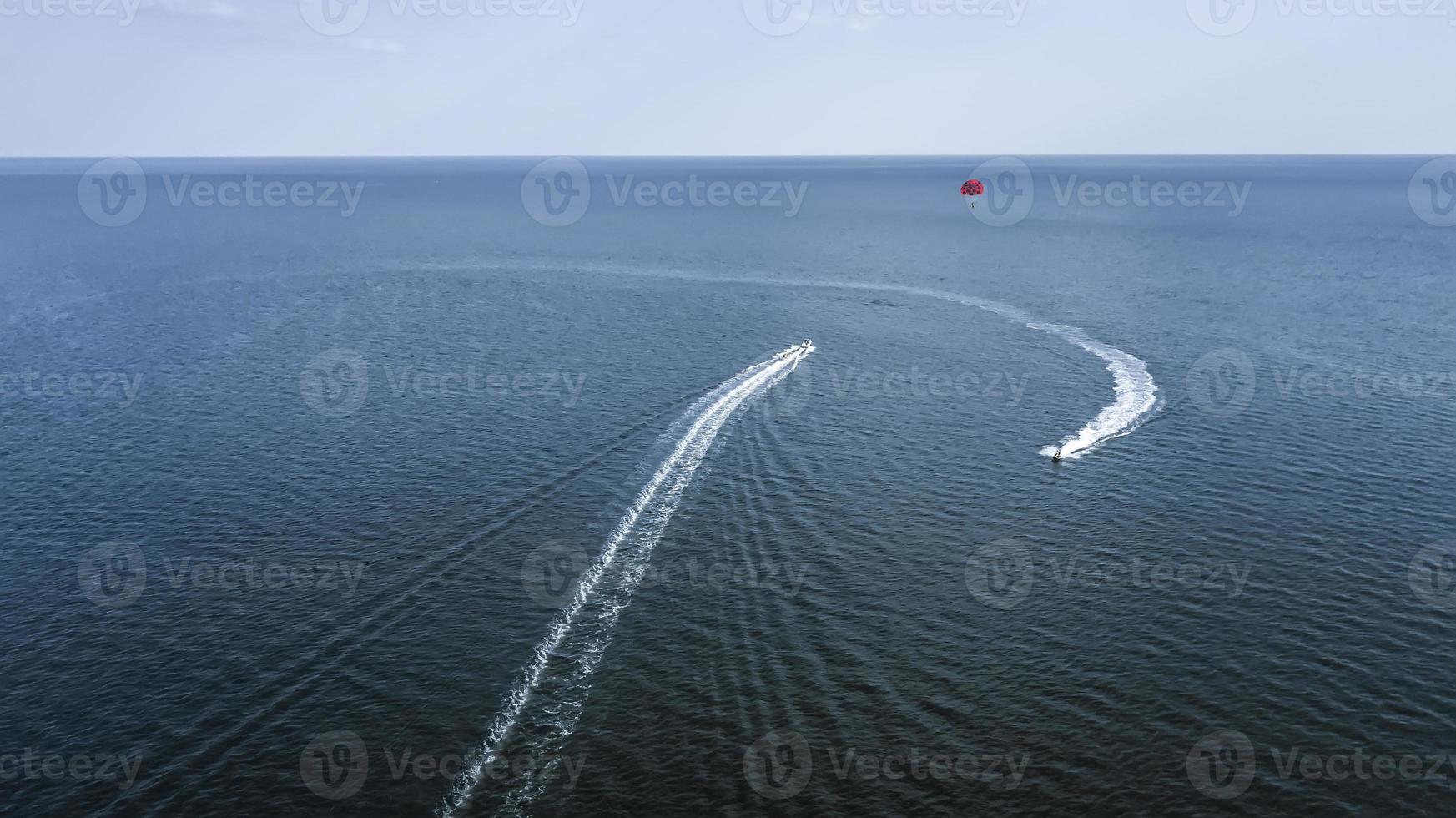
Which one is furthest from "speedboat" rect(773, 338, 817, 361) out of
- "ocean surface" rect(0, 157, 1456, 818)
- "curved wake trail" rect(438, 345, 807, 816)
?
"curved wake trail" rect(438, 345, 807, 816)

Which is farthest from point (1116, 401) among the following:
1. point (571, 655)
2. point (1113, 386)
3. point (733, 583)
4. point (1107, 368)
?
point (571, 655)

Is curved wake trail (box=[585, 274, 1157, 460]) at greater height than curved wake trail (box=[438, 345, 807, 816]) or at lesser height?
greater

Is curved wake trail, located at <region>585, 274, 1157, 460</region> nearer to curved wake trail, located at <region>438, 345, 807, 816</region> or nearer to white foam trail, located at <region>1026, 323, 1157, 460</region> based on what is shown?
white foam trail, located at <region>1026, 323, 1157, 460</region>

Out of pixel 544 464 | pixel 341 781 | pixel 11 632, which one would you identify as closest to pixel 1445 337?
pixel 544 464

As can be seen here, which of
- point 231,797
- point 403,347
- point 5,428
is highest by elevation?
point 403,347

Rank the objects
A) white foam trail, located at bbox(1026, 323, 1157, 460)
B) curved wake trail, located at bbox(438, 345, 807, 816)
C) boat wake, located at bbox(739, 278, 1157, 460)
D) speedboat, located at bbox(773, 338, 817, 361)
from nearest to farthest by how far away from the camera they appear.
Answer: curved wake trail, located at bbox(438, 345, 807, 816), white foam trail, located at bbox(1026, 323, 1157, 460), boat wake, located at bbox(739, 278, 1157, 460), speedboat, located at bbox(773, 338, 817, 361)

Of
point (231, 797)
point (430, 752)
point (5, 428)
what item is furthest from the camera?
point (5, 428)

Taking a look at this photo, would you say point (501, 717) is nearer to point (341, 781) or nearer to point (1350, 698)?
point (341, 781)
